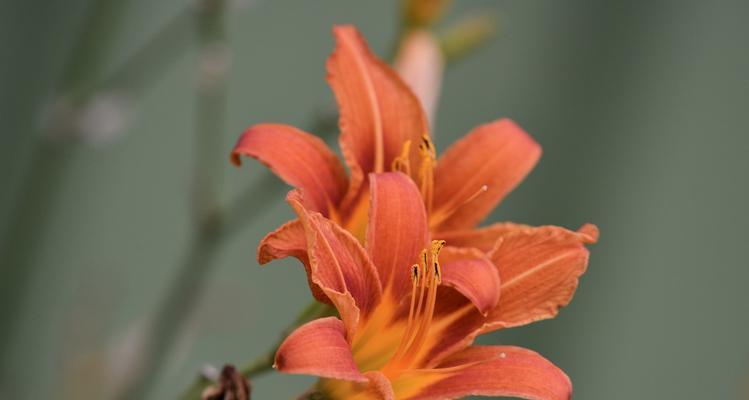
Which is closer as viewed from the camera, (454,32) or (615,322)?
(454,32)

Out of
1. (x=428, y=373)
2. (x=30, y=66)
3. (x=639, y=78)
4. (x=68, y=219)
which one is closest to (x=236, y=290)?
(x=68, y=219)

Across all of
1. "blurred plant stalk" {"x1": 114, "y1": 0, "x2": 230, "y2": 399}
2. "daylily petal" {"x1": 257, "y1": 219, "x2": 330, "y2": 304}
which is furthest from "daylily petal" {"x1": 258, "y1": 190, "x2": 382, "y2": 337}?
"blurred plant stalk" {"x1": 114, "y1": 0, "x2": 230, "y2": 399}

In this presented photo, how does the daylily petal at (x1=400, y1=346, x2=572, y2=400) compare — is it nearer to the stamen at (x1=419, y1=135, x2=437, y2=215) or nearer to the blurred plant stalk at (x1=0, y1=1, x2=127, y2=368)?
the stamen at (x1=419, y1=135, x2=437, y2=215)

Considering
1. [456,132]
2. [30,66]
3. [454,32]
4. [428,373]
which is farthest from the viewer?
[456,132]

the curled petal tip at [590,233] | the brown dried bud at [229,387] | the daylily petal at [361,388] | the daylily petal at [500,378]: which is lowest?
the daylily petal at [500,378]

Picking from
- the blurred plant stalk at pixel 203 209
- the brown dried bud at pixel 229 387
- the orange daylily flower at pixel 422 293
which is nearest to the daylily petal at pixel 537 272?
the orange daylily flower at pixel 422 293

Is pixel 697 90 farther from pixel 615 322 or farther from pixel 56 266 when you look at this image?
pixel 56 266

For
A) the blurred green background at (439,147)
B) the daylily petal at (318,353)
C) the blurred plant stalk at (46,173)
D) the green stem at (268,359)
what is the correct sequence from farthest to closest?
the blurred green background at (439,147) → the blurred plant stalk at (46,173) → the green stem at (268,359) → the daylily petal at (318,353)

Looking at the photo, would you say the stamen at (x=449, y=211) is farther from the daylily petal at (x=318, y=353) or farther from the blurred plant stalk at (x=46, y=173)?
the blurred plant stalk at (x=46, y=173)
